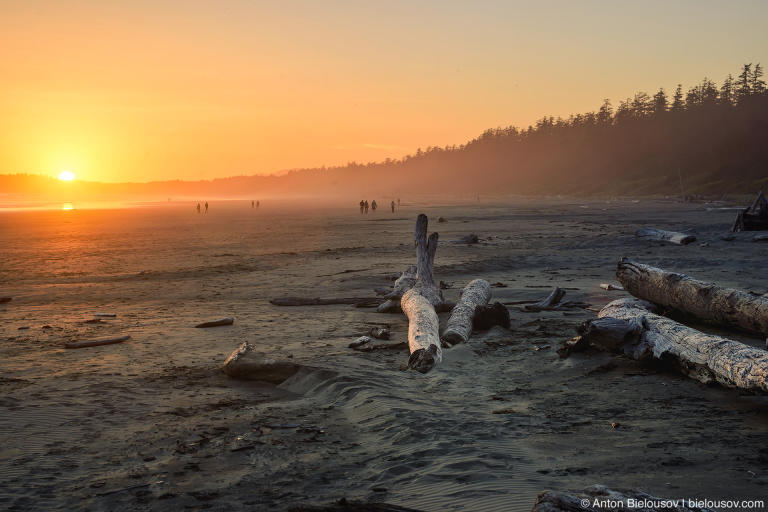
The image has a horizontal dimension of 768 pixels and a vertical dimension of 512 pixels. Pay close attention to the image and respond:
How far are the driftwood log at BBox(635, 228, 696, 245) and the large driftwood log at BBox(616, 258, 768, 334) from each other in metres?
11.8

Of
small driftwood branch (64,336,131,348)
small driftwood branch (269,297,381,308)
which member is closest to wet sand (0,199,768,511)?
small driftwood branch (64,336,131,348)

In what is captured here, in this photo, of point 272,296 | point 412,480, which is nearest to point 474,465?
point 412,480

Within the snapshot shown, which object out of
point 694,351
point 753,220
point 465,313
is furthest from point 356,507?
point 753,220

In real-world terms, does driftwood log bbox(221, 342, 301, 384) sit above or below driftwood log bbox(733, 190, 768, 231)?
below

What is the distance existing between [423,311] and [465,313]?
0.77m

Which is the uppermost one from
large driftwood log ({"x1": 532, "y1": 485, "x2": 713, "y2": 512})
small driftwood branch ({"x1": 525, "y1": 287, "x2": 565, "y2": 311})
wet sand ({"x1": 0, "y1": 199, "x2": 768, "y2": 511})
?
large driftwood log ({"x1": 532, "y1": 485, "x2": 713, "y2": 512})

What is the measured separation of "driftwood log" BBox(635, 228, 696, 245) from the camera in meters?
21.0

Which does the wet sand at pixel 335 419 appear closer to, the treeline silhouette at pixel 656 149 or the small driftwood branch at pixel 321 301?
the small driftwood branch at pixel 321 301

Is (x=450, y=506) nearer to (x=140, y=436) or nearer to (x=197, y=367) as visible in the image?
(x=140, y=436)

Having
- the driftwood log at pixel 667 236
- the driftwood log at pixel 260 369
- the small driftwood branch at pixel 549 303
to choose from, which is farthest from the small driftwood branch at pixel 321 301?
the driftwood log at pixel 667 236

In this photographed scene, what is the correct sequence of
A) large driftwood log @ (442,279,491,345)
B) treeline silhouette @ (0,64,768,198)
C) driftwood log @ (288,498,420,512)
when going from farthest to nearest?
1. treeline silhouette @ (0,64,768,198)
2. large driftwood log @ (442,279,491,345)
3. driftwood log @ (288,498,420,512)

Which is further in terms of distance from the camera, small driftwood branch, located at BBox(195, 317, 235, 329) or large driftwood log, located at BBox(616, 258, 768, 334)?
small driftwood branch, located at BBox(195, 317, 235, 329)

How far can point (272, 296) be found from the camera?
1355 centimetres

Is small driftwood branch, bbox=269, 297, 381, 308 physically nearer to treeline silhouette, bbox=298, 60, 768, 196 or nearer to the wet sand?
the wet sand
